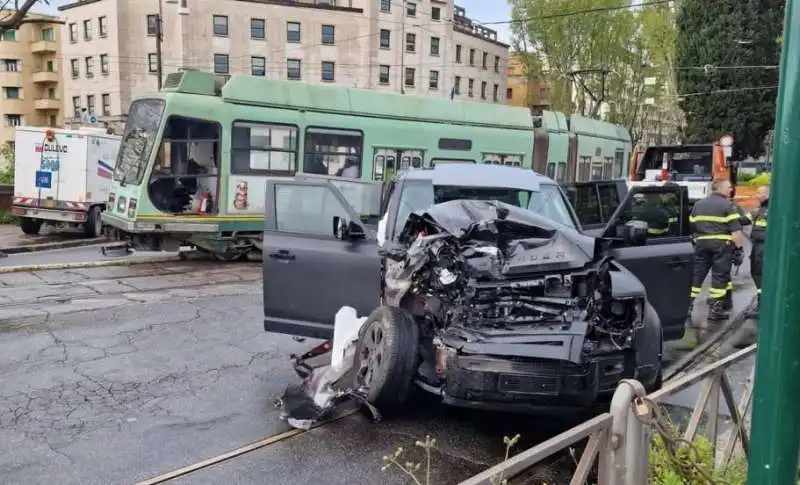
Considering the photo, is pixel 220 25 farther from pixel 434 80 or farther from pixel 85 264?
pixel 85 264

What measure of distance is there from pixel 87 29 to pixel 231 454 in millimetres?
51198

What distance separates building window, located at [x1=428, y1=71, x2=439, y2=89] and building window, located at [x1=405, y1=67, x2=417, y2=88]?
169cm

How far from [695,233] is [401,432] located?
5.68 m

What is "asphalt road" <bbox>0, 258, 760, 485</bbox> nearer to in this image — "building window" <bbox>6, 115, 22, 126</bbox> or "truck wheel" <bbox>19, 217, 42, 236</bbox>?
"truck wheel" <bbox>19, 217, 42, 236</bbox>

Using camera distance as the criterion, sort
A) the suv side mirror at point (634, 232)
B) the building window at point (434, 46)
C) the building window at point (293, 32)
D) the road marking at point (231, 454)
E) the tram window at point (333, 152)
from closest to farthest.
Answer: the road marking at point (231, 454) < the suv side mirror at point (634, 232) < the tram window at point (333, 152) < the building window at point (293, 32) < the building window at point (434, 46)

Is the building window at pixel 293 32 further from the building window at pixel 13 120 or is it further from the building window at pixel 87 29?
the building window at pixel 13 120

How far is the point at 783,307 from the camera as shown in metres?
1.82

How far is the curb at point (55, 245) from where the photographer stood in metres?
14.2

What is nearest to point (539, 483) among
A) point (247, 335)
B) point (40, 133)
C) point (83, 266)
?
point (247, 335)

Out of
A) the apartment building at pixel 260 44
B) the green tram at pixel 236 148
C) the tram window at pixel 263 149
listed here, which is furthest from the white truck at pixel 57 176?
the apartment building at pixel 260 44

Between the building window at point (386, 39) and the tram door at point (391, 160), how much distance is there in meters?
36.6

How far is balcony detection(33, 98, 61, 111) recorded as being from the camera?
5638cm

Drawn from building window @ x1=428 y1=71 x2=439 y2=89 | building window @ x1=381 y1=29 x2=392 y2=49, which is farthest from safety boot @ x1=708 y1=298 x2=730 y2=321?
building window @ x1=428 y1=71 x2=439 y2=89

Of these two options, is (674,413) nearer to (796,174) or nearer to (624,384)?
(624,384)
